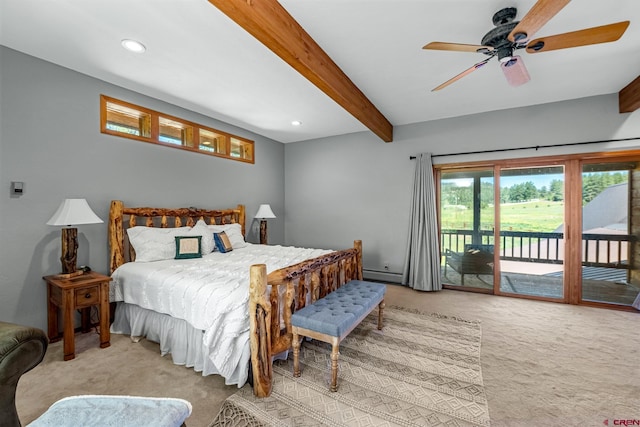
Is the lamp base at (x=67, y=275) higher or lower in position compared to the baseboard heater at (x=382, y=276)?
higher

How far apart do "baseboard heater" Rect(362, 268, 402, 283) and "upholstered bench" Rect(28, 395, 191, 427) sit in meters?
3.94

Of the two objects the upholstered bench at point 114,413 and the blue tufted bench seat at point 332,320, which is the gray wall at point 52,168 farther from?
the blue tufted bench seat at point 332,320

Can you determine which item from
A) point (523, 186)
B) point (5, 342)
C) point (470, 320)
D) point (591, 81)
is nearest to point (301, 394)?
point (5, 342)

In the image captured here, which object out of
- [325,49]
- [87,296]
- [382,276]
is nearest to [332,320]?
[87,296]

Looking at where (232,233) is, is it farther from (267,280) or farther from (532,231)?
(532,231)

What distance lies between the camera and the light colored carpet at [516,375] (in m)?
1.70

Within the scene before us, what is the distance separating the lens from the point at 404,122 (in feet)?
14.7

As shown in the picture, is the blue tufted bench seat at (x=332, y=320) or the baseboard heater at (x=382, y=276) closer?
the blue tufted bench seat at (x=332, y=320)

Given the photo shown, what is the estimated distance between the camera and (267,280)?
6.40 ft

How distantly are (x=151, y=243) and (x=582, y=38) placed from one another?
424cm

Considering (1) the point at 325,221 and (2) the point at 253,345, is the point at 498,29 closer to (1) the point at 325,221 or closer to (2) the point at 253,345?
(2) the point at 253,345

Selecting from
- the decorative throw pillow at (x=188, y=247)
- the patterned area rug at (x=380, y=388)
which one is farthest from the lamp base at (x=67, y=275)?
the patterned area rug at (x=380, y=388)

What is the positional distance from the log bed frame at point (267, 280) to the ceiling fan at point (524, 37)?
6.74ft

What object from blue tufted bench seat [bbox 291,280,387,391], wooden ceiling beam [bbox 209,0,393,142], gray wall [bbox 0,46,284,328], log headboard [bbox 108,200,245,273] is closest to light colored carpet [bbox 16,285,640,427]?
blue tufted bench seat [bbox 291,280,387,391]
